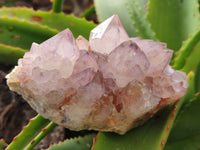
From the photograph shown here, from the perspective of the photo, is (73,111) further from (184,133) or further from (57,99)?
(184,133)

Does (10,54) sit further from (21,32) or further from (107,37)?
(107,37)

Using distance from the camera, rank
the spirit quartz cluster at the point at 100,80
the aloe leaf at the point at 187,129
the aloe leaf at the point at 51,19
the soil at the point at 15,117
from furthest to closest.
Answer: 1. the aloe leaf at the point at 51,19
2. the soil at the point at 15,117
3. the aloe leaf at the point at 187,129
4. the spirit quartz cluster at the point at 100,80

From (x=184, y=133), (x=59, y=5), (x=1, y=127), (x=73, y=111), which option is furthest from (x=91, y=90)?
(x=59, y=5)

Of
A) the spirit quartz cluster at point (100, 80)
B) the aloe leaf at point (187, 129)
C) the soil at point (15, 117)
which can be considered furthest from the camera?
the soil at point (15, 117)

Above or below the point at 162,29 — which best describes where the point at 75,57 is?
above

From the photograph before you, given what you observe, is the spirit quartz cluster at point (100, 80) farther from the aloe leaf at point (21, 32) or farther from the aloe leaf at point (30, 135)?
the aloe leaf at point (21, 32)

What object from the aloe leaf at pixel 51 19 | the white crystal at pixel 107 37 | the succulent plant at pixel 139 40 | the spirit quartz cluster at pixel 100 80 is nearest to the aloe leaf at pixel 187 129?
the succulent plant at pixel 139 40
